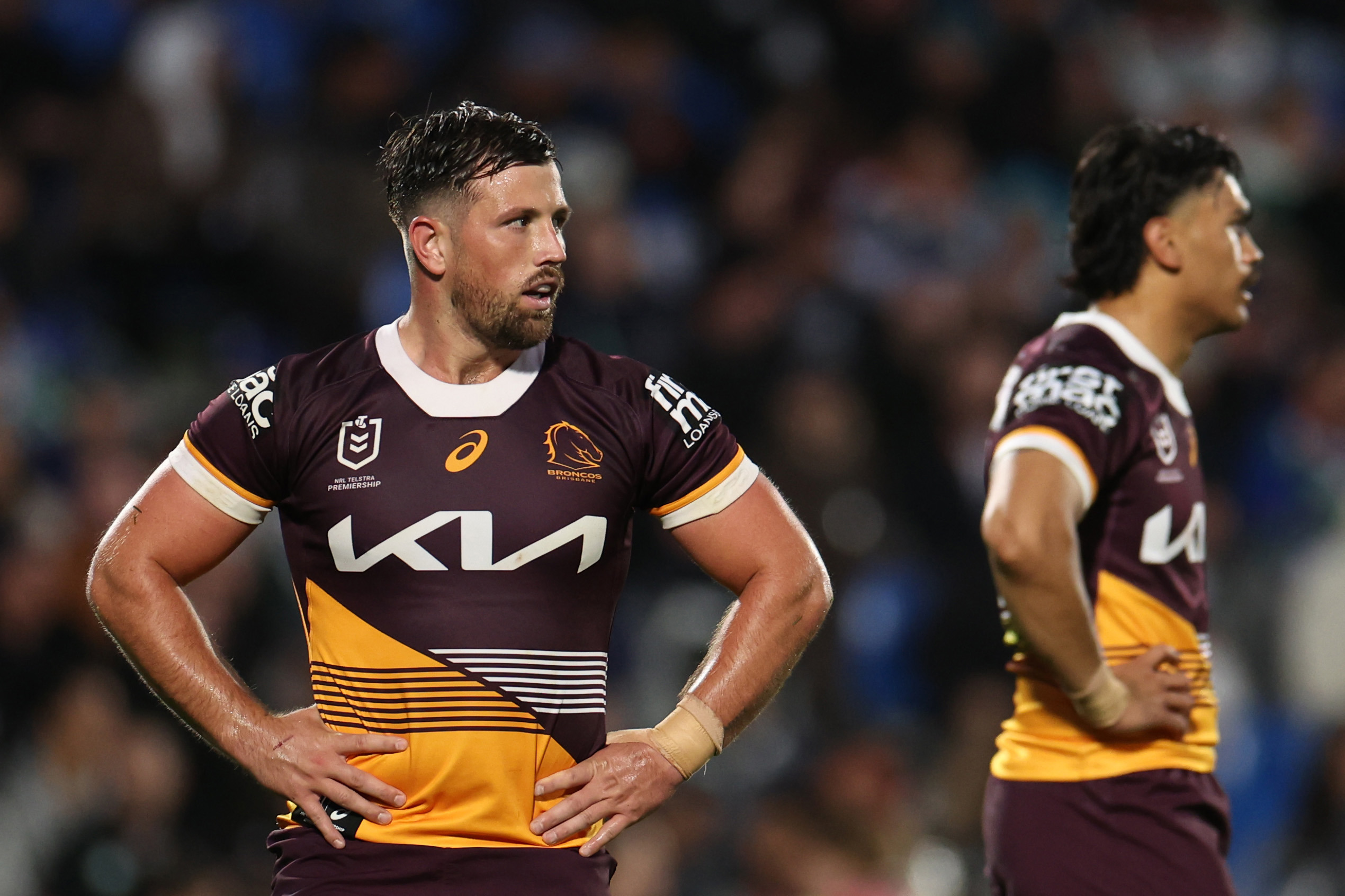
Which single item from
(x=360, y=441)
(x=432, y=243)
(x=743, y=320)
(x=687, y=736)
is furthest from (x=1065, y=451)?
(x=743, y=320)

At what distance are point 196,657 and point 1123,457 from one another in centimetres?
225

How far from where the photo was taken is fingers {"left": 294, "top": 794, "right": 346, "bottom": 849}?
11.5 feet

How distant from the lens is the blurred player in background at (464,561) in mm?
3500

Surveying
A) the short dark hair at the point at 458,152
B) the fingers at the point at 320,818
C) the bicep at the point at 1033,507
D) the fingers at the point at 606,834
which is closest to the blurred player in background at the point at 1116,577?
the bicep at the point at 1033,507

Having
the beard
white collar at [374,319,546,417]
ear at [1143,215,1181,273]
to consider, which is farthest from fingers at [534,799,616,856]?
ear at [1143,215,1181,273]

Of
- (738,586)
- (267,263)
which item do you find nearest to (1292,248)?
(267,263)

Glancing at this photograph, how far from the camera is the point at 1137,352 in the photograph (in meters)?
4.43

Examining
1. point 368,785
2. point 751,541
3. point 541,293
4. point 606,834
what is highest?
point 541,293

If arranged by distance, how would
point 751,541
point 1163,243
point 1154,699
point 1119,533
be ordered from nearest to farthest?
point 751,541 → point 1154,699 → point 1119,533 → point 1163,243

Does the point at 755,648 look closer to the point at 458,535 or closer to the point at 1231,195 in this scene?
the point at 458,535

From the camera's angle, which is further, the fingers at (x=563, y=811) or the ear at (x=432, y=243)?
the ear at (x=432, y=243)

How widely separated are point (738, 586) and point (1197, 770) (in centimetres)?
137

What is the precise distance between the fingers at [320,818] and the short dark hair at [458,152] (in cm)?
128

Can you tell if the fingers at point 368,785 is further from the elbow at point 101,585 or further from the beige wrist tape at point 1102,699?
the beige wrist tape at point 1102,699
